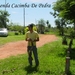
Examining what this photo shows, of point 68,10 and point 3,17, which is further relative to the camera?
point 3,17

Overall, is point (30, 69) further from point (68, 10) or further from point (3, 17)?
point (3, 17)

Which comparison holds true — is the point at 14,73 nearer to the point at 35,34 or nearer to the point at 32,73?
the point at 32,73

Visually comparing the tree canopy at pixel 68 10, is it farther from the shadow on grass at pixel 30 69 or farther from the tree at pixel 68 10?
the shadow on grass at pixel 30 69

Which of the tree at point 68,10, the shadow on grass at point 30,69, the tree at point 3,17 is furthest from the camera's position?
the tree at point 3,17

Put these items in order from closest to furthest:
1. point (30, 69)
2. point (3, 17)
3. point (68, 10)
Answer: point (30, 69)
point (68, 10)
point (3, 17)

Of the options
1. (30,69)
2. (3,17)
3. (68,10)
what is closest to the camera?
(30,69)

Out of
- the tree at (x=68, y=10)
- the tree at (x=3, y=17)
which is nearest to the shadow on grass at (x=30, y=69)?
the tree at (x=68, y=10)

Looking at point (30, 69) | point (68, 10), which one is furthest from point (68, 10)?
point (30, 69)

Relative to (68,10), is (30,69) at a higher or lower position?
lower

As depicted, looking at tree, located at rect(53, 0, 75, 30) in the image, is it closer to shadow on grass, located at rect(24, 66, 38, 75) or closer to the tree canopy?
the tree canopy

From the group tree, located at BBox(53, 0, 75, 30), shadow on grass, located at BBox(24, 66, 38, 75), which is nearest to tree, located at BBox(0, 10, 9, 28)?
tree, located at BBox(53, 0, 75, 30)

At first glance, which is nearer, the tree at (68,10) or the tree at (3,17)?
the tree at (68,10)

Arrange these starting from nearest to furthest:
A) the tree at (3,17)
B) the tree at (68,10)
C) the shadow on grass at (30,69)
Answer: the shadow on grass at (30,69), the tree at (68,10), the tree at (3,17)

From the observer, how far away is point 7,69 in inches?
406
